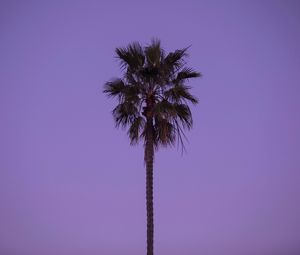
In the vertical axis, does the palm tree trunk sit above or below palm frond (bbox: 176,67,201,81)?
below

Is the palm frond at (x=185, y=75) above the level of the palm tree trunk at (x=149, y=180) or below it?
above

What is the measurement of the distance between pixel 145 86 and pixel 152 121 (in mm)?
1659

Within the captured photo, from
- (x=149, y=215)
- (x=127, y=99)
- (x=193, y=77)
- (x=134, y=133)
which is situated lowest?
(x=149, y=215)

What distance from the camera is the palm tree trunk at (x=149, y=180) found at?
62.3 ft

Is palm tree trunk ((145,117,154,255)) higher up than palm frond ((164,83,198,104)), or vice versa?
palm frond ((164,83,198,104))

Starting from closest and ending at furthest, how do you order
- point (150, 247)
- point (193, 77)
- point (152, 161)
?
point (150, 247) < point (152, 161) < point (193, 77)

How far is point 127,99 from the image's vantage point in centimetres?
2111

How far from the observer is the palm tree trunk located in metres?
19.0

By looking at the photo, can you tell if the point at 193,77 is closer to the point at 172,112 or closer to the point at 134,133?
the point at 172,112

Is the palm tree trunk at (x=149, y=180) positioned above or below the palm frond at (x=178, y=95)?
below

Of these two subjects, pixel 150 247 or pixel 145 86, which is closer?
pixel 150 247

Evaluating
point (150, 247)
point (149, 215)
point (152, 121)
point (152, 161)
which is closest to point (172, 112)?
point (152, 121)

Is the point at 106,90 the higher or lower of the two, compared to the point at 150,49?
lower

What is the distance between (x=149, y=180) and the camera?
1981 centimetres
